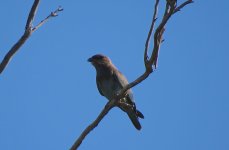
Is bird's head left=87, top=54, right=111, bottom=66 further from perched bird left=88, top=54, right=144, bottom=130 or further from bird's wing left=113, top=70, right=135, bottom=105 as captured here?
bird's wing left=113, top=70, right=135, bottom=105

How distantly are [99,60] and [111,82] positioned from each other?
0.92 m

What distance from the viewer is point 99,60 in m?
9.65

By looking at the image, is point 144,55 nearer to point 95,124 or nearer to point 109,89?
point 95,124

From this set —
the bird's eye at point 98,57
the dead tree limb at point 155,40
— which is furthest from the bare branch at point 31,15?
the bird's eye at point 98,57

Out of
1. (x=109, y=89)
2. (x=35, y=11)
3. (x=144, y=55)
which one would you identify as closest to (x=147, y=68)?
(x=144, y=55)

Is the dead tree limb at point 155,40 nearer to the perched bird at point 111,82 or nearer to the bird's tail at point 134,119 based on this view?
the perched bird at point 111,82

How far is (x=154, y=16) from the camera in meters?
4.47

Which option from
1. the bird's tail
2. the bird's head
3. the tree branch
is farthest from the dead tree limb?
the bird's head

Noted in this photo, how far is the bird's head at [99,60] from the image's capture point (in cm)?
953

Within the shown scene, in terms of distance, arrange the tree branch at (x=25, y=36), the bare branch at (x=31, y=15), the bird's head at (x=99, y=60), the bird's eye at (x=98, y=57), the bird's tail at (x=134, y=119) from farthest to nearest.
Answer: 1. the bird's eye at (x=98, y=57)
2. the bird's head at (x=99, y=60)
3. the bird's tail at (x=134, y=119)
4. the bare branch at (x=31, y=15)
5. the tree branch at (x=25, y=36)

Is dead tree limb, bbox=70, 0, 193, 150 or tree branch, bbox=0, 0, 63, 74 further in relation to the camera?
dead tree limb, bbox=70, 0, 193, 150

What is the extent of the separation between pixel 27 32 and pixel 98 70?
17.8ft

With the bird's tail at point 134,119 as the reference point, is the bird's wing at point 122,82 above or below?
above

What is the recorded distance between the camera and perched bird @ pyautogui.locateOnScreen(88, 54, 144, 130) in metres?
8.69
